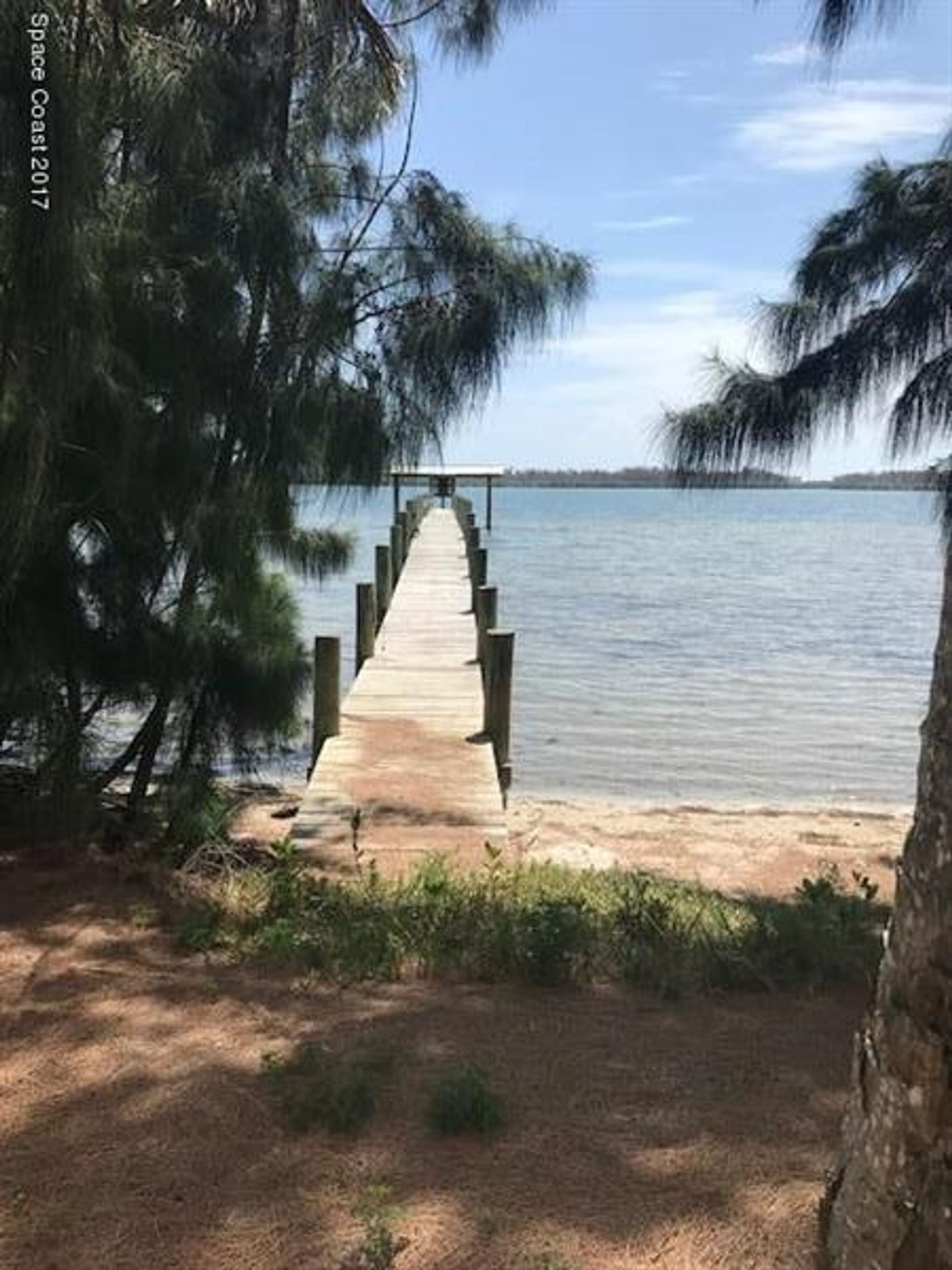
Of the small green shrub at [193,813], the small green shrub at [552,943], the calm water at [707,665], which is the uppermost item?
the small green shrub at [552,943]

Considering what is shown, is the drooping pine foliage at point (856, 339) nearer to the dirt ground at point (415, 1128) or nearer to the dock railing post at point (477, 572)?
the dirt ground at point (415, 1128)

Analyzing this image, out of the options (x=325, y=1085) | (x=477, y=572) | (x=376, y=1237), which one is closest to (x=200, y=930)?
(x=325, y=1085)

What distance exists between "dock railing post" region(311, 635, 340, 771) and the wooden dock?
0.10 m

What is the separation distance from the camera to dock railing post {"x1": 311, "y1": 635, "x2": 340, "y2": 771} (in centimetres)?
900

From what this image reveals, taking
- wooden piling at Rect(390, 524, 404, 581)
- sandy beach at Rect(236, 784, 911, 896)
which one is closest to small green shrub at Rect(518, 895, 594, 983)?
sandy beach at Rect(236, 784, 911, 896)

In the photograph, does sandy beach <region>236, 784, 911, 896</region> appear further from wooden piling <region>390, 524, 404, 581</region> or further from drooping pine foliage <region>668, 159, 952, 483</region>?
wooden piling <region>390, 524, 404, 581</region>

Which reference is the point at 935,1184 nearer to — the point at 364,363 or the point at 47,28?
the point at 47,28

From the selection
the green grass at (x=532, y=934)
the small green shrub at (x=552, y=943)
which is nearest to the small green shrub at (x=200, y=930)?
the green grass at (x=532, y=934)

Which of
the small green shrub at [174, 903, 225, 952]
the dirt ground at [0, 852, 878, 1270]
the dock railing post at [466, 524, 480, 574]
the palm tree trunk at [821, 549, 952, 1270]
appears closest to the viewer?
the palm tree trunk at [821, 549, 952, 1270]

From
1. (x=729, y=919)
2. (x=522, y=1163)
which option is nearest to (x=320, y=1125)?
(x=522, y=1163)

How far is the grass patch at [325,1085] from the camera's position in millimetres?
2881

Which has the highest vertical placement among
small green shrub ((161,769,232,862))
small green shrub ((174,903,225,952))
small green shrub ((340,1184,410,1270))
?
small green shrub ((340,1184,410,1270))

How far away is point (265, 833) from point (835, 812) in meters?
5.59

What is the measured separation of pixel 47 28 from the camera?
338 cm
